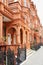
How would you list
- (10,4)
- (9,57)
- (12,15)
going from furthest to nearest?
(10,4) → (12,15) → (9,57)

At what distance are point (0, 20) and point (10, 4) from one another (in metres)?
8.99

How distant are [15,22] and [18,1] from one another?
4140 millimetres

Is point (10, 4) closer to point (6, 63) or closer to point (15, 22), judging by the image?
point (15, 22)

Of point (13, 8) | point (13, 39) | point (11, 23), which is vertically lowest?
point (13, 39)

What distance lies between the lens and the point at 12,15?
70.9ft

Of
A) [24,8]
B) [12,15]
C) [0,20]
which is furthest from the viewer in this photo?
[24,8]

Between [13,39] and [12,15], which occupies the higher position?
[12,15]

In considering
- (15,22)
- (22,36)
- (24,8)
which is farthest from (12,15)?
(24,8)

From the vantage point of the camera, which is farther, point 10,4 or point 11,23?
point 10,4

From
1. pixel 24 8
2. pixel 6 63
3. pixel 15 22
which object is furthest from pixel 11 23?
pixel 6 63

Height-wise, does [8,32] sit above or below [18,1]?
below

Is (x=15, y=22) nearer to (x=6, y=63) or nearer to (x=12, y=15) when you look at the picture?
(x=12, y=15)

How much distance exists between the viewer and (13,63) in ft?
32.9

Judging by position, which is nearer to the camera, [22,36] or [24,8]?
[22,36]
